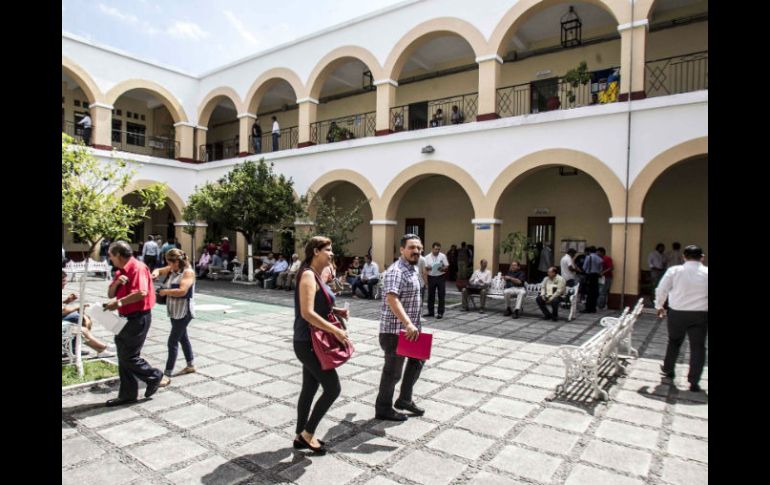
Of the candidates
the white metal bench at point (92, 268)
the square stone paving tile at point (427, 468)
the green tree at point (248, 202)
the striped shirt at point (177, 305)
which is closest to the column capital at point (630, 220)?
the square stone paving tile at point (427, 468)

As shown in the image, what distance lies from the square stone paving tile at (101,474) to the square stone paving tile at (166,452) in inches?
5.7

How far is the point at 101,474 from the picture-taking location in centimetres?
332

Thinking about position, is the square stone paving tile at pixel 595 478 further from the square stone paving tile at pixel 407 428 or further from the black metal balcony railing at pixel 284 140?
the black metal balcony railing at pixel 284 140

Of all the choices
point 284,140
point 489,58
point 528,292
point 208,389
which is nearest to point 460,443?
point 208,389

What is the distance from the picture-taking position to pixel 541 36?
A: 14.2 meters

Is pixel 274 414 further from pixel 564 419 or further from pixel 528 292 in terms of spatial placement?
pixel 528 292

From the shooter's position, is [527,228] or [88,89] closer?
[527,228]

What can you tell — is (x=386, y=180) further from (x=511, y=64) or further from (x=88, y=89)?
(x=88, y=89)

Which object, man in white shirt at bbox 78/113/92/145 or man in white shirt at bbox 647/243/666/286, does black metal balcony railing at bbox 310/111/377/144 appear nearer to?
man in white shirt at bbox 78/113/92/145

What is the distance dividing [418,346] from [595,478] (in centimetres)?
162

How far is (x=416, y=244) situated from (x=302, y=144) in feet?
43.1

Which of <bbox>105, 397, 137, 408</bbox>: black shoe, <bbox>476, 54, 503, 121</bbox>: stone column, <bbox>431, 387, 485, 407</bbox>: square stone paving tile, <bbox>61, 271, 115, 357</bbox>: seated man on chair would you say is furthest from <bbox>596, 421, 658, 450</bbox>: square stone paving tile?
<bbox>476, 54, 503, 121</bbox>: stone column
